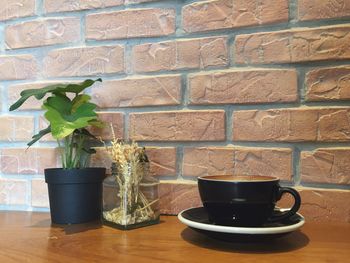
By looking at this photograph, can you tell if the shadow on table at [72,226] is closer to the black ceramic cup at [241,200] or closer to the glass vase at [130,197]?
the glass vase at [130,197]

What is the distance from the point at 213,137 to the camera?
33.2 inches

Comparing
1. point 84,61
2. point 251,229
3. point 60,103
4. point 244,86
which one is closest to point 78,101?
point 60,103

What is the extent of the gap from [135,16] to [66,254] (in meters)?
0.58

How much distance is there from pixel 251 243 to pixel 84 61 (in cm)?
61

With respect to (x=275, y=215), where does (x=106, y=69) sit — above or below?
above

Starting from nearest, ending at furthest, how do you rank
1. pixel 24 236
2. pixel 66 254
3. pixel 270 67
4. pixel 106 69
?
pixel 66 254, pixel 24 236, pixel 270 67, pixel 106 69

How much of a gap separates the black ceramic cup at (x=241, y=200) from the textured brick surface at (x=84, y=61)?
432 millimetres

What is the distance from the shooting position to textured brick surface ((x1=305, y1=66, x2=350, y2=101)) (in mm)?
769

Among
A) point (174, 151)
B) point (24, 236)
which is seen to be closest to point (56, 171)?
point (24, 236)

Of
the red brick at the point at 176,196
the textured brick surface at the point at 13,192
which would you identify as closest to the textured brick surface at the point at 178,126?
the red brick at the point at 176,196

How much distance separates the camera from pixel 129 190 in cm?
75

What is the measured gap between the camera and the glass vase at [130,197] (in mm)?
741

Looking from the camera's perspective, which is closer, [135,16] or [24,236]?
[24,236]

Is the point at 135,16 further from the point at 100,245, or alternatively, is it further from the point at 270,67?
the point at 100,245
